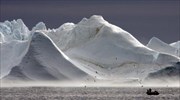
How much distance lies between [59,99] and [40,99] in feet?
A: 14.6

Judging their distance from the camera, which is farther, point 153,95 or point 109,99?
point 153,95

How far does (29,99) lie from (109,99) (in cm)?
1834

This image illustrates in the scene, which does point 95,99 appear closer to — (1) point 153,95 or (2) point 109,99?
(2) point 109,99

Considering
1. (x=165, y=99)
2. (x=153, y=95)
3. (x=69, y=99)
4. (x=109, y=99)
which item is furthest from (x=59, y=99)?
(x=153, y=95)

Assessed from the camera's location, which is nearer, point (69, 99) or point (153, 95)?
point (69, 99)

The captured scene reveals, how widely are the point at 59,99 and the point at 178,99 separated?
89.7ft

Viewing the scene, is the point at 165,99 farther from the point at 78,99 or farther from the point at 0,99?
the point at 0,99

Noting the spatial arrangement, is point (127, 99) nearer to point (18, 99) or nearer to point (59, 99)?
point (59, 99)

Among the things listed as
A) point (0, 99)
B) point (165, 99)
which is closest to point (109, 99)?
point (165, 99)

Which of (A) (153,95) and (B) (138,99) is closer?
(B) (138,99)

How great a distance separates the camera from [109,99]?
14225cm

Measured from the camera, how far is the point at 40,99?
452ft

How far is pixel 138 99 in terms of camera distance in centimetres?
14188

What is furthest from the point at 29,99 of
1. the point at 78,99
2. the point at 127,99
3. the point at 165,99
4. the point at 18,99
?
the point at 165,99
